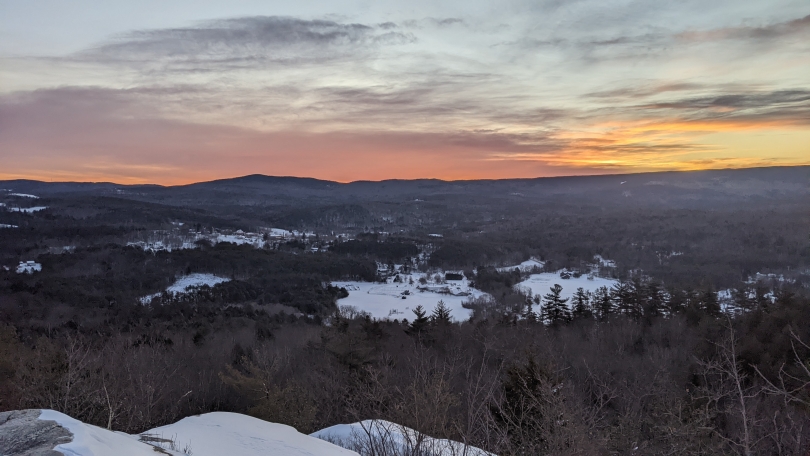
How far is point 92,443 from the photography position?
6.06m

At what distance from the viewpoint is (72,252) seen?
4382 inches

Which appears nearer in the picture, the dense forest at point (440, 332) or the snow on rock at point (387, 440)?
the snow on rock at point (387, 440)

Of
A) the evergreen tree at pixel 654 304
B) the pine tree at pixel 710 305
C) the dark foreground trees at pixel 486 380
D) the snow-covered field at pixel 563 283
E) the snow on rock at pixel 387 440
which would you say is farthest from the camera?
the snow-covered field at pixel 563 283

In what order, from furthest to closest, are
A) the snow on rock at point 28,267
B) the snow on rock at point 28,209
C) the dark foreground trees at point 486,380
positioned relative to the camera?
the snow on rock at point 28,209 < the snow on rock at point 28,267 < the dark foreground trees at point 486,380

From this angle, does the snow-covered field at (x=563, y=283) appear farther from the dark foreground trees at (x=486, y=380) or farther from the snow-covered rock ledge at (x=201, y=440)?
the snow-covered rock ledge at (x=201, y=440)

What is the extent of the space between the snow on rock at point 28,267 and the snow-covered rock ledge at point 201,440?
99.0 meters

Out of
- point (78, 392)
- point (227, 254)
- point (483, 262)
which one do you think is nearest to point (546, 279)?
point (483, 262)

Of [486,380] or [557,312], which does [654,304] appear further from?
[486,380]

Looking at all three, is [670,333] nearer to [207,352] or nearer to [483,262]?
[207,352]

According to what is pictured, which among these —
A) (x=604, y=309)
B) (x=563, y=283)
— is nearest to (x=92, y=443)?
(x=604, y=309)

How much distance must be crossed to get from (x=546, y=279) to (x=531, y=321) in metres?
61.0

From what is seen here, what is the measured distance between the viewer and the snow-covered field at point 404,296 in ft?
274

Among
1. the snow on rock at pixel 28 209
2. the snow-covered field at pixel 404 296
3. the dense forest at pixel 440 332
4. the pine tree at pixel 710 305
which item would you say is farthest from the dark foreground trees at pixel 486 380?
the snow on rock at pixel 28 209

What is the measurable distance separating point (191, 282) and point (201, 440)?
98763mm
